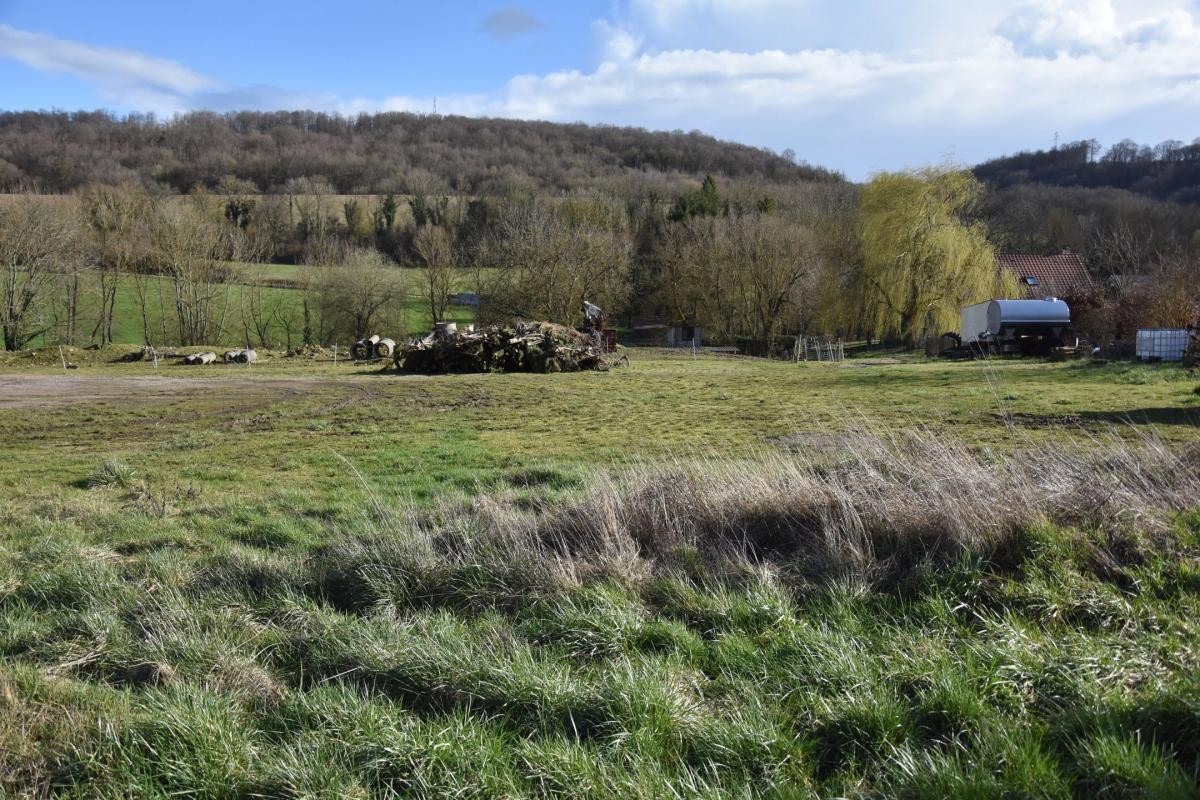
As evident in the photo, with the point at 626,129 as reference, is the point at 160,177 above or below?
below

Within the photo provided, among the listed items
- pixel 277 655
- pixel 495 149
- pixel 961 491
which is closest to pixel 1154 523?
pixel 961 491

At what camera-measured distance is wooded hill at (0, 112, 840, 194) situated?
85.2 metres

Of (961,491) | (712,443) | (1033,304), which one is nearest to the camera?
(961,491)

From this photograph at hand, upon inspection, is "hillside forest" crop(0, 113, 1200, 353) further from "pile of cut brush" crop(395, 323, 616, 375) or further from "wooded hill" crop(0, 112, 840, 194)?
"pile of cut brush" crop(395, 323, 616, 375)

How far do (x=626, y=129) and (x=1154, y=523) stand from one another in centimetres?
15134

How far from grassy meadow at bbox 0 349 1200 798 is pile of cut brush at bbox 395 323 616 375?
63.3 feet

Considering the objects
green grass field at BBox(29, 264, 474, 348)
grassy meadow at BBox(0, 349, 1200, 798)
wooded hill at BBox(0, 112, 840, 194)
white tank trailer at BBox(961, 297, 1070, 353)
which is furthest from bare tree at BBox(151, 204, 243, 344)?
grassy meadow at BBox(0, 349, 1200, 798)

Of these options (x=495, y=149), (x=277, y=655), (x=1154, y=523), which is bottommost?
(x=277, y=655)

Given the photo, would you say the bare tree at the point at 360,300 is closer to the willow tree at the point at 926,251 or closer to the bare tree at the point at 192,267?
the bare tree at the point at 192,267

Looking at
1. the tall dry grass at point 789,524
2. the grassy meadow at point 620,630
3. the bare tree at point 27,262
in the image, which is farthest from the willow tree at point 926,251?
the bare tree at point 27,262

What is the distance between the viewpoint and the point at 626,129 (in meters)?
148

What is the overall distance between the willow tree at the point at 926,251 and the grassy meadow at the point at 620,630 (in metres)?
38.7

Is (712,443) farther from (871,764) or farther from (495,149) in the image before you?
(495,149)

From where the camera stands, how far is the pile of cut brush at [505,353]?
28047 millimetres
